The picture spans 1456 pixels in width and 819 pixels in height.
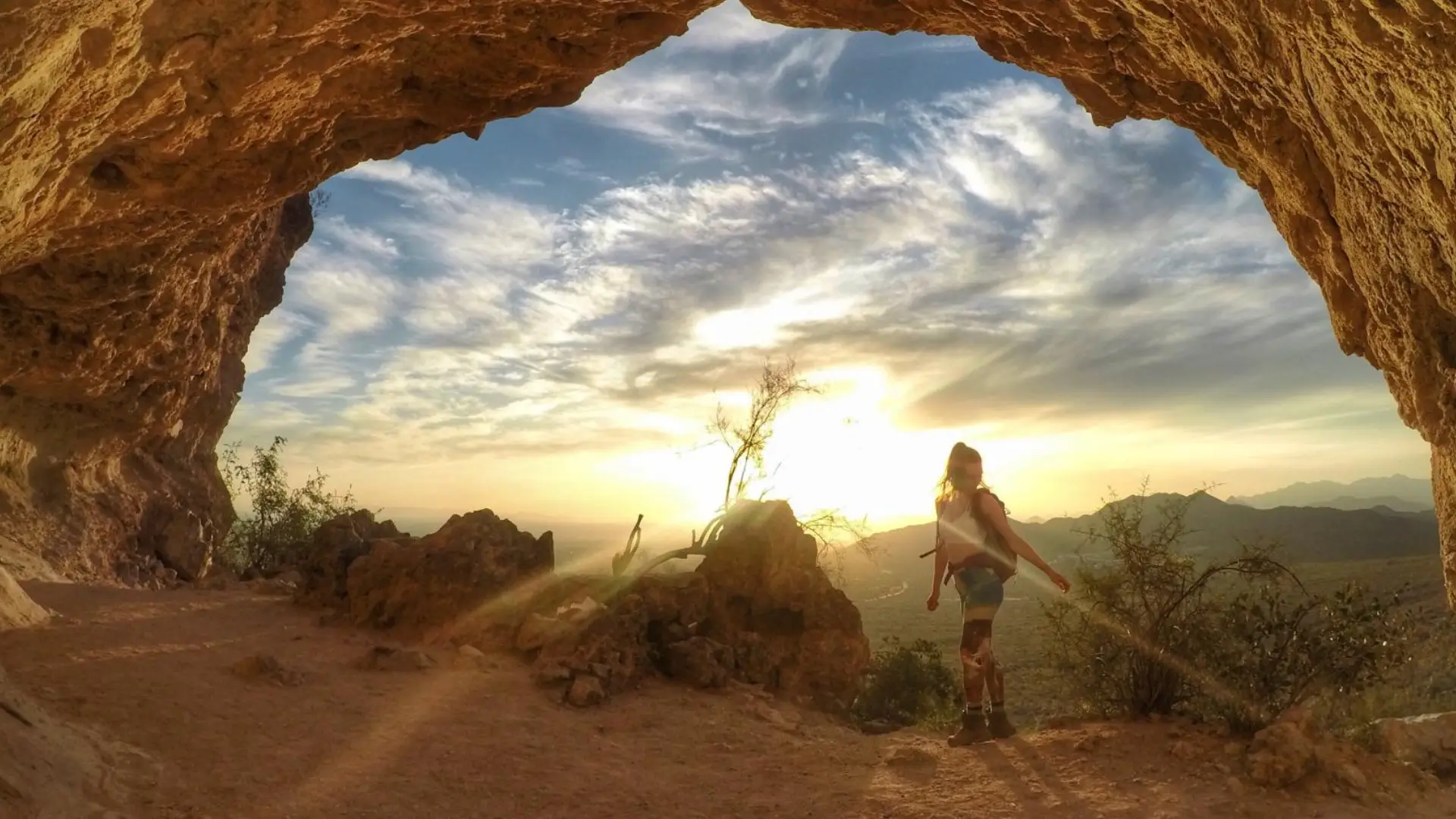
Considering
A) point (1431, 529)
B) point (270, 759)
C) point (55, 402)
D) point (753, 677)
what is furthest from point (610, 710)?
point (1431, 529)

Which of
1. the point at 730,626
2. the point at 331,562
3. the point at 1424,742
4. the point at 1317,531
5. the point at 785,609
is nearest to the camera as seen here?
the point at 1424,742

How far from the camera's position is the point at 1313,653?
6645mm

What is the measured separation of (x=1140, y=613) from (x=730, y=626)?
4.96m

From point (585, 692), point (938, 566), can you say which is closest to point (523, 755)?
point (585, 692)

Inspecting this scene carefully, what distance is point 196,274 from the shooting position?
38.3 feet

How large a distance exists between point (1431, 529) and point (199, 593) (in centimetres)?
6715

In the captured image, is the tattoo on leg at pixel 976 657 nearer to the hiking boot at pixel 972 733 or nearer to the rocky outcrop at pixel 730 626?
the hiking boot at pixel 972 733

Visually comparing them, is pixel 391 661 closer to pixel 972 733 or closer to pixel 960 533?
pixel 972 733

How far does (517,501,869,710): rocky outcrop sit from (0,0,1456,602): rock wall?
Result: 5933 mm

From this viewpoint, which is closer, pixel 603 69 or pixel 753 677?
pixel 603 69

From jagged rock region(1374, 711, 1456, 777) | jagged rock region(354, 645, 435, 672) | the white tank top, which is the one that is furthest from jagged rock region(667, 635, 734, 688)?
jagged rock region(1374, 711, 1456, 777)

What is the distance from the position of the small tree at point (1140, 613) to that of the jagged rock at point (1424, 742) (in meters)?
1.22

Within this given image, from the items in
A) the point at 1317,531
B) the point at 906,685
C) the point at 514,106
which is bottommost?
the point at 906,685

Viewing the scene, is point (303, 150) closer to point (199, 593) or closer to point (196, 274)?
point (196, 274)
